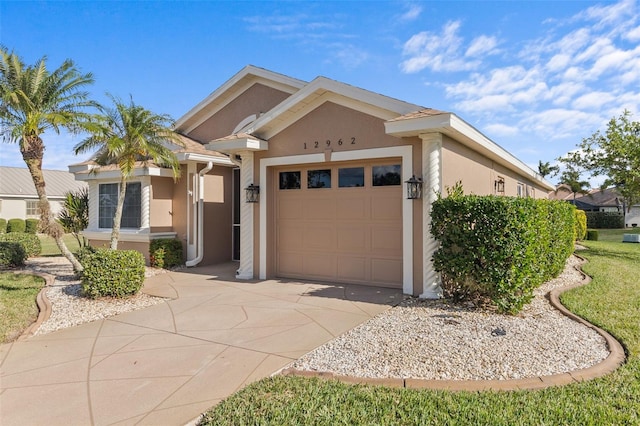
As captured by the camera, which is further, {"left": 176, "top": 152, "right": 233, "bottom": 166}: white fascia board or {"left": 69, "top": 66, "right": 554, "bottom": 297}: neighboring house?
{"left": 176, "top": 152, "right": 233, "bottom": 166}: white fascia board

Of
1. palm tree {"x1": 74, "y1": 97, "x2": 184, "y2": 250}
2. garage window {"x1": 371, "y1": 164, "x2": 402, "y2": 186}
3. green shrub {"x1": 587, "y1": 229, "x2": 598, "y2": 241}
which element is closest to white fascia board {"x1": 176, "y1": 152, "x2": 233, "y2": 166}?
palm tree {"x1": 74, "y1": 97, "x2": 184, "y2": 250}

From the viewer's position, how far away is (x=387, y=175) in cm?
860

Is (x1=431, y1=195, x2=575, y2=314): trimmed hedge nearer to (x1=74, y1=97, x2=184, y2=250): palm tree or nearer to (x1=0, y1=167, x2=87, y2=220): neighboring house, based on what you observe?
(x1=74, y1=97, x2=184, y2=250): palm tree

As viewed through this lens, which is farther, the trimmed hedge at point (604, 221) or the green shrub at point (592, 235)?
the trimmed hedge at point (604, 221)

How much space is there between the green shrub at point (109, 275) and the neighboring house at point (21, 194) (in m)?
25.8

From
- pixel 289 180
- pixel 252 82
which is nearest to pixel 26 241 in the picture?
pixel 252 82

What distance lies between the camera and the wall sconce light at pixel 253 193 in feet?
32.3

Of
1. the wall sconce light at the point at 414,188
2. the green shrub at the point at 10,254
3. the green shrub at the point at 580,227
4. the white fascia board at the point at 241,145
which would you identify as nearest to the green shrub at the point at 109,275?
the white fascia board at the point at 241,145

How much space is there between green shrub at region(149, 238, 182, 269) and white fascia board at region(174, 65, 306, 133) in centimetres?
518

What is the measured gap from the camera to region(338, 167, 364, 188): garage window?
8.94m

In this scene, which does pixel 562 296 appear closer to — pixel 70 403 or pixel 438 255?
pixel 438 255

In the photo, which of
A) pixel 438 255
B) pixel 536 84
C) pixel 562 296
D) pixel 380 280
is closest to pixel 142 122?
pixel 380 280

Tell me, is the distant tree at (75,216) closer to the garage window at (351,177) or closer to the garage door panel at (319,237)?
the garage door panel at (319,237)

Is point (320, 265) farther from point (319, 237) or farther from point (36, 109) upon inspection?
point (36, 109)
